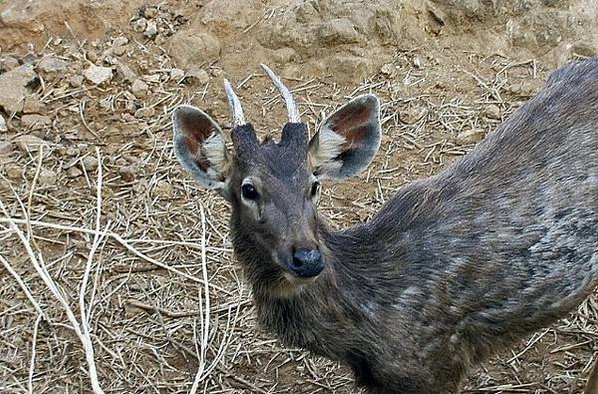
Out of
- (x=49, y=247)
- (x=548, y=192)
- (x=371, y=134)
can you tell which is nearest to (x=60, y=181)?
(x=49, y=247)

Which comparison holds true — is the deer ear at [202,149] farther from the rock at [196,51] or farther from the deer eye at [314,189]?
the rock at [196,51]

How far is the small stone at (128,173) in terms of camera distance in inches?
299

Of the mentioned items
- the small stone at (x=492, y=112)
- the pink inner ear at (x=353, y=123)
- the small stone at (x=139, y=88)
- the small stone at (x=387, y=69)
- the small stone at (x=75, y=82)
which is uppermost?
the pink inner ear at (x=353, y=123)

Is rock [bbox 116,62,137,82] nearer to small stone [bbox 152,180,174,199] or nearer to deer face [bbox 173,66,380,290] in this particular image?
small stone [bbox 152,180,174,199]

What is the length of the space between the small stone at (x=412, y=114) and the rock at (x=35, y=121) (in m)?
2.62

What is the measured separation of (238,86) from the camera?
327 inches

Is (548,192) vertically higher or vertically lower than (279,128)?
higher

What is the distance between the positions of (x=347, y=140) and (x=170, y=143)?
2.66m

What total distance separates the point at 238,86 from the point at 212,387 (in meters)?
2.78

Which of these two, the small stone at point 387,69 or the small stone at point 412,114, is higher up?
the small stone at point 387,69

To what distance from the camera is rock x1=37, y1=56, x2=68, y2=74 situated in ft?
27.2

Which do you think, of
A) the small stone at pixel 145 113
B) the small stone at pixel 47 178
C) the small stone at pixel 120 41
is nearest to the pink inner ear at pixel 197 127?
the small stone at pixel 47 178

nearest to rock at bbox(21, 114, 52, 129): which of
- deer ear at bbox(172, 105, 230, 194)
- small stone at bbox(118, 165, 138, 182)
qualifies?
small stone at bbox(118, 165, 138, 182)

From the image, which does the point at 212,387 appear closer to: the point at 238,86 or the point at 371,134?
the point at 371,134
